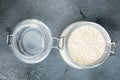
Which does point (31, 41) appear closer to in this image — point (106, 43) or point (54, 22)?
point (54, 22)

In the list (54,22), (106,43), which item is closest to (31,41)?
(54,22)

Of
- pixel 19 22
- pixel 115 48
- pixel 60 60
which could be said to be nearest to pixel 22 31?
pixel 19 22
